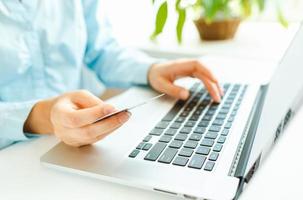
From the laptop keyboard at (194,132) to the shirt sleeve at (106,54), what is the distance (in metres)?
0.17

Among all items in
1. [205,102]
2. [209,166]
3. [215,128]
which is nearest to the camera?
[209,166]

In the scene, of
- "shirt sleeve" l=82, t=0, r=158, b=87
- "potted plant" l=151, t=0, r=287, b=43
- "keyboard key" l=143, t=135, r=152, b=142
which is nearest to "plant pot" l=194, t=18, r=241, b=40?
"potted plant" l=151, t=0, r=287, b=43

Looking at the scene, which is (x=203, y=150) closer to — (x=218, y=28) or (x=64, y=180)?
(x=64, y=180)

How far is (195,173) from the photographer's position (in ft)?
1.37

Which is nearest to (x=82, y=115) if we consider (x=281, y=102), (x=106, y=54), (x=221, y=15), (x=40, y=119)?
(x=40, y=119)

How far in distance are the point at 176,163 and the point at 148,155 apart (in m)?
0.04

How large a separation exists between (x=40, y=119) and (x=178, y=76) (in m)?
0.28

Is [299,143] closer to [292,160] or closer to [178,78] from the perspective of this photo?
[292,160]

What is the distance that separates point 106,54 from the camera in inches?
32.7

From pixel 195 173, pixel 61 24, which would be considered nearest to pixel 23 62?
pixel 61 24

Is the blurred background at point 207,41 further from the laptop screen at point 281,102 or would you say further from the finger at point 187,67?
the laptop screen at point 281,102

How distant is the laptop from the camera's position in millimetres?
406

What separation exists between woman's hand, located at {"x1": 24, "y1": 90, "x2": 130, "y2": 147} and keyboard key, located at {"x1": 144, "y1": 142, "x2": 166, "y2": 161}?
52 mm

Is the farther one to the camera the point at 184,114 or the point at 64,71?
the point at 64,71
